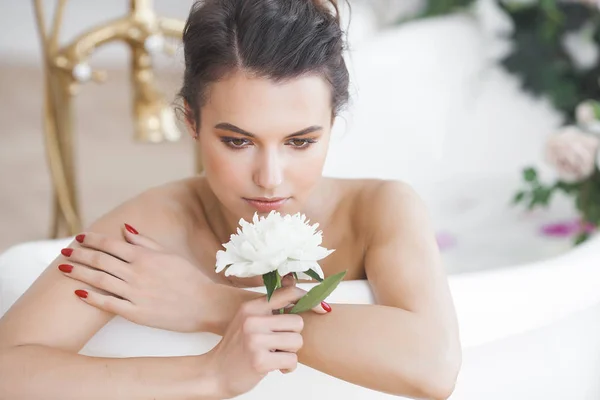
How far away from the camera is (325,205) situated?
1.47 meters

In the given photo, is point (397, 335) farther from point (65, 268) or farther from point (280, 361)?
point (65, 268)

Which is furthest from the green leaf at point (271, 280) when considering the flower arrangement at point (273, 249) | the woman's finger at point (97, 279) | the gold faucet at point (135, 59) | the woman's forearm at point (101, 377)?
the gold faucet at point (135, 59)

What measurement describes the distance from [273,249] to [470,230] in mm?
1780

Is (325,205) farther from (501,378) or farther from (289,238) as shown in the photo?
(289,238)

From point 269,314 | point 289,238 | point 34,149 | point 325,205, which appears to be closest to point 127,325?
point 269,314

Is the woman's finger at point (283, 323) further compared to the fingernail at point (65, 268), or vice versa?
the fingernail at point (65, 268)

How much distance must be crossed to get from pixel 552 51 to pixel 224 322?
2.21m

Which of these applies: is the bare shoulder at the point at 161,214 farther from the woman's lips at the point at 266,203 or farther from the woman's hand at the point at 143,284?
A: the woman's lips at the point at 266,203

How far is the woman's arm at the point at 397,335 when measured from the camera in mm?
1067

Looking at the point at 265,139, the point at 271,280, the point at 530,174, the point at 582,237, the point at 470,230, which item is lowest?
the point at 470,230

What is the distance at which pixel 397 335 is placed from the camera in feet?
3.57

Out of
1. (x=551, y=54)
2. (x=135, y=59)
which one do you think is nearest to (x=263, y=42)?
(x=135, y=59)

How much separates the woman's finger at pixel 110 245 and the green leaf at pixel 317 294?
271 millimetres

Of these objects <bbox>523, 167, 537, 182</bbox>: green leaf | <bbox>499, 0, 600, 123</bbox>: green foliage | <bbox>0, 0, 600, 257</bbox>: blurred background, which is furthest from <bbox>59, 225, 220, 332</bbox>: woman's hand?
<bbox>499, 0, 600, 123</bbox>: green foliage
